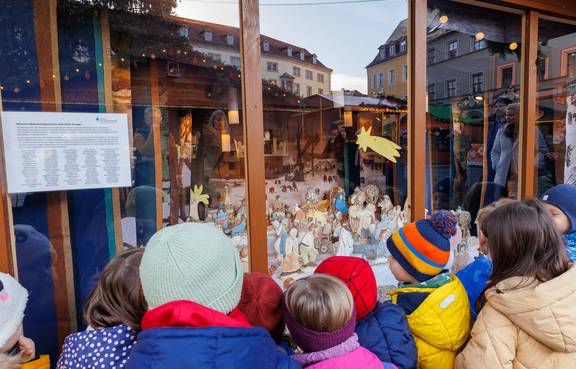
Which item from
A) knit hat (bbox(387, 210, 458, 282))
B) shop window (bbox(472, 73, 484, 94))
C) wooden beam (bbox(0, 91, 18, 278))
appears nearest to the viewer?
knit hat (bbox(387, 210, 458, 282))

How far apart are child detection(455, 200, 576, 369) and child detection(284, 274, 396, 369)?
0.44 metres

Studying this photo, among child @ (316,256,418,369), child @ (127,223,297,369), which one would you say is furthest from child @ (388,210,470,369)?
child @ (127,223,297,369)

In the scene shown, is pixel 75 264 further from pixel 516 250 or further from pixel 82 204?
pixel 516 250

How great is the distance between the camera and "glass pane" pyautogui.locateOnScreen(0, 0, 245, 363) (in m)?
1.81

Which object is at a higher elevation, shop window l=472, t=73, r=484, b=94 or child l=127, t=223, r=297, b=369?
shop window l=472, t=73, r=484, b=94

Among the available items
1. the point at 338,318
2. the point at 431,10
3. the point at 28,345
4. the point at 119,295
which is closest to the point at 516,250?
the point at 338,318

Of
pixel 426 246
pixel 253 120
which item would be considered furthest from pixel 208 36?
pixel 426 246

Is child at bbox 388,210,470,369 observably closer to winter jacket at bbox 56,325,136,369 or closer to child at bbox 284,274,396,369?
child at bbox 284,274,396,369

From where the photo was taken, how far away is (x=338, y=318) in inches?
41.0

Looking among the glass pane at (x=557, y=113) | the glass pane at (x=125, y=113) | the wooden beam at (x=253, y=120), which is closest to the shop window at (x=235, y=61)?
the glass pane at (x=125, y=113)

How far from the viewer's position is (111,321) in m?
1.11

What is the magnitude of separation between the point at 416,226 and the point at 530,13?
92.8 inches

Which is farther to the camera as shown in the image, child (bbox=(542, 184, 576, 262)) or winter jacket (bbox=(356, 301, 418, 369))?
child (bbox=(542, 184, 576, 262))

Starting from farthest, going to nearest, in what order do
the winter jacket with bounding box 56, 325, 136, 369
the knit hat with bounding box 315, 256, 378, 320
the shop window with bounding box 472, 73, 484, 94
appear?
the shop window with bounding box 472, 73, 484, 94
the knit hat with bounding box 315, 256, 378, 320
the winter jacket with bounding box 56, 325, 136, 369
